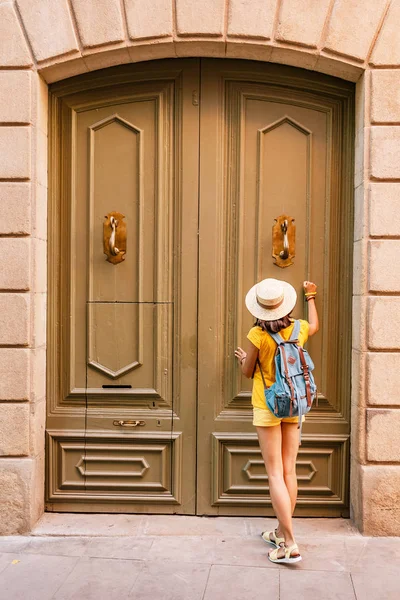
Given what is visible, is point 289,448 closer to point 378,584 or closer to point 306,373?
point 306,373

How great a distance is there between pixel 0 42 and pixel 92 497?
3.61 m

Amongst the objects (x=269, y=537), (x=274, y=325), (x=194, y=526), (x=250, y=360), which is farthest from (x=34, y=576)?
(x=274, y=325)

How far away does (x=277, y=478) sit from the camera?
446 centimetres

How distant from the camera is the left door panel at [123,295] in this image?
5293 millimetres

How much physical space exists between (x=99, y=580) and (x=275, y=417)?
5.07 feet

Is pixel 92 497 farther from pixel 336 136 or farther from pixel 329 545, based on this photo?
pixel 336 136

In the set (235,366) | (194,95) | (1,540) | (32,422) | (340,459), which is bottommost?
(1,540)

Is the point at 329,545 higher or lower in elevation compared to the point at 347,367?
lower

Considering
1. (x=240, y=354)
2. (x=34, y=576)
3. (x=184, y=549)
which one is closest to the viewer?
(x=34, y=576)

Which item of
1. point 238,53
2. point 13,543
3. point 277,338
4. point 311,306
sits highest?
point 238,53

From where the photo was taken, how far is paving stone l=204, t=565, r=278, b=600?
4.05 m

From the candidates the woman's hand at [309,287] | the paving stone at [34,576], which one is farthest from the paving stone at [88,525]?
the woman's hand at [309,287]

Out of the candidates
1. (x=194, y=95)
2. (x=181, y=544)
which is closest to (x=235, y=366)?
(x=181, y=544)

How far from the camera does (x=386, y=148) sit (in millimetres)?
4922
